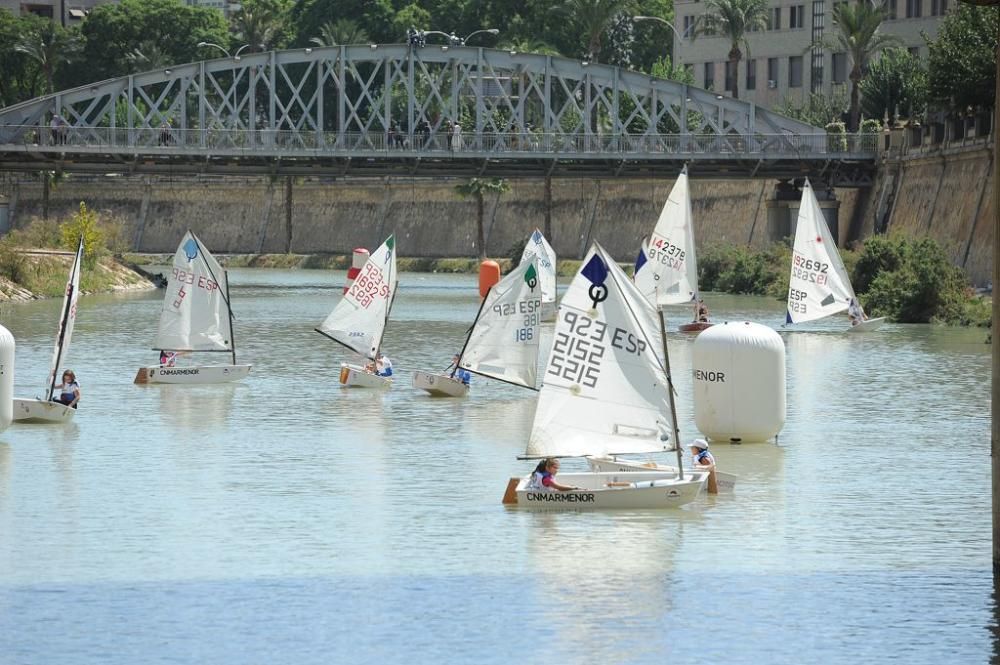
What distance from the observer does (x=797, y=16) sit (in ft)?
506

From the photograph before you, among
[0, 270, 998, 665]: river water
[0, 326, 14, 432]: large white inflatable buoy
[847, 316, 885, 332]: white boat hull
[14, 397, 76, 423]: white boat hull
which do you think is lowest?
[0, 270, 998, 665]: river water

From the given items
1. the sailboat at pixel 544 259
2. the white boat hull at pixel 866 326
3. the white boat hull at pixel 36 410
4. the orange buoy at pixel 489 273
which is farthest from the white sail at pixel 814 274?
the white boat hull at pixel 36 410

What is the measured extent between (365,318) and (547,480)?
23722mm

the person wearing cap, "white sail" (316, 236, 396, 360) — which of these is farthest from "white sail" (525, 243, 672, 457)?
"white sail" (316, 236, 396, 360)

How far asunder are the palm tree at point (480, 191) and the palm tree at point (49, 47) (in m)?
43.0

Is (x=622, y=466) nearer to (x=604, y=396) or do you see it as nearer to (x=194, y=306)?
(x=604, y=396)

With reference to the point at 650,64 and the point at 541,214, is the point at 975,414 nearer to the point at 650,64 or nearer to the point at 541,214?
the point at 541,214

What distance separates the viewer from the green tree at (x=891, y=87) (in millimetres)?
128000

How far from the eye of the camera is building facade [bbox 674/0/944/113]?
142250 mm

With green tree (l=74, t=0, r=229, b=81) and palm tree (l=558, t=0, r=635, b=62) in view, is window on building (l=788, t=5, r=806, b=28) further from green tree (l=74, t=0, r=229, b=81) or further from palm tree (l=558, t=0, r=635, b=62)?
green tree (l=74, t=0, r=229, b=81)

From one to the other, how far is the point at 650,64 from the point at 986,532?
15187 cm

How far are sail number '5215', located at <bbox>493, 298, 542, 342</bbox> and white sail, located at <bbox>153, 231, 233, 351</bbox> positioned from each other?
11.3 metres

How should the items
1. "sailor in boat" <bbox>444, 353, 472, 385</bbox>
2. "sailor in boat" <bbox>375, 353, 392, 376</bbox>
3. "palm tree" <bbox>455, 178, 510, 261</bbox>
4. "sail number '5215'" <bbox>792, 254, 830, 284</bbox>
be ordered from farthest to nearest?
1. "palm tree" <bbox>455, 178, 510, 261</bbox>
2. "sail number '5215'" <bbox>792, 254, 830, 284</bbox>
3. "sailor in boat" <bbox>375, 353, 392, 376</bbox>
4. "sailor in boat" <bbox>444, 353, 472, 385</bbox>

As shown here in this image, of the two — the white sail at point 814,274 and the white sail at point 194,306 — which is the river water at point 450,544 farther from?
the white sail at point 814,274
